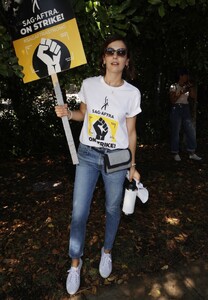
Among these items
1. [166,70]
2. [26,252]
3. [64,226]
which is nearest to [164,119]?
[166,70]

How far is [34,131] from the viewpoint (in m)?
7.41

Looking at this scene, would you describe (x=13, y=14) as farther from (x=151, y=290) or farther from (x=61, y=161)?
(x=61, y=161)

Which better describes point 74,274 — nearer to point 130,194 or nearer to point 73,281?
point 73,281

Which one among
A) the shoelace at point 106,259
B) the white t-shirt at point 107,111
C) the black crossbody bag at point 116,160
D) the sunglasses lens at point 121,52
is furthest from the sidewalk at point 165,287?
the sunglasses lens at point 121,52

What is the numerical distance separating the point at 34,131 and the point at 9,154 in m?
0.82

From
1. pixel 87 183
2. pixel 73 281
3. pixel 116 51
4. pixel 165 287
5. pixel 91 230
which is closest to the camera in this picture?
pixel 116 51

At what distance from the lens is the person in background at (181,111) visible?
6.12m

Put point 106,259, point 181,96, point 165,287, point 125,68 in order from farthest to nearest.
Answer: point 181,96
point 106,259
point 165,287
point 125,68

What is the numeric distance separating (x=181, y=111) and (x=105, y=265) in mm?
4139

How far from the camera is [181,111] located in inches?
252

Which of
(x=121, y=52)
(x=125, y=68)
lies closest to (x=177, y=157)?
(x=125, y=68)

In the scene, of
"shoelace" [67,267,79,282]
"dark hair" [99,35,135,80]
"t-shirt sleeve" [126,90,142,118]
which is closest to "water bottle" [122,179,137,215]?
"t-shirt sleeve" [126,90,142,118]

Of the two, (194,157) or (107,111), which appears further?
(194,157)

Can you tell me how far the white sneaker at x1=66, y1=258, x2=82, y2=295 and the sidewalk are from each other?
0.08 meters
